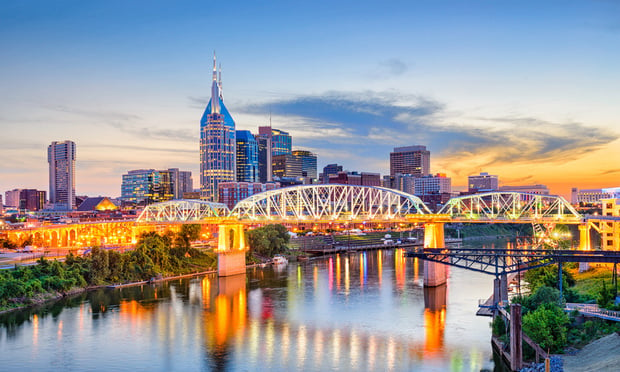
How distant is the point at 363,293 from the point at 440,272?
9940 millimetres

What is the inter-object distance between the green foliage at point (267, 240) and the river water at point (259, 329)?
25804mm

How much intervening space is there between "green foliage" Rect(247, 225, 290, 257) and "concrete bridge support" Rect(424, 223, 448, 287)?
1311 inches

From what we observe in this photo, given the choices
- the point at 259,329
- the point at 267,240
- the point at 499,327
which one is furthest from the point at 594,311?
the point at 267,240

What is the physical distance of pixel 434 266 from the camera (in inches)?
2594

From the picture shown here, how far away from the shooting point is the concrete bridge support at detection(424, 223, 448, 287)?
2601 inches

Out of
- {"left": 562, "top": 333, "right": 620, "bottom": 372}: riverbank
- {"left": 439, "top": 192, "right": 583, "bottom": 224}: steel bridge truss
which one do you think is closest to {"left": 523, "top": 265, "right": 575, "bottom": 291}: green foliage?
{"left": 562, "top": 333, "right": 620, "bottom": 372}: riverbank

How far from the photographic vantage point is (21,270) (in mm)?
63906

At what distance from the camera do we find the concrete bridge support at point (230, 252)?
267 ft

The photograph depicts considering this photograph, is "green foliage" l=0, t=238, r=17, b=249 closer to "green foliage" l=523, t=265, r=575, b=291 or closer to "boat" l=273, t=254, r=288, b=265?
"boat" l=273, t=254, r=288, b=265

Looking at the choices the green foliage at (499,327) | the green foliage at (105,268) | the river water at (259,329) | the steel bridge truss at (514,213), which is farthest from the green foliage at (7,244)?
the green foliage at (499,327)

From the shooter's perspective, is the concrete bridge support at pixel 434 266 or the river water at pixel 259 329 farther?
the concrete bridge support at pixel 434 266

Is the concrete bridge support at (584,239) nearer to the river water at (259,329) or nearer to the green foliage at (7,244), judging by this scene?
the river water at (259,329)

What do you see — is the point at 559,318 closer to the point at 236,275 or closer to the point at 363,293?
the point at 363,293

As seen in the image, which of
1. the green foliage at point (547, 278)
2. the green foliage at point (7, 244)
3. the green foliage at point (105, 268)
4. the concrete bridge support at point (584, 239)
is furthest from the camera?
the green foliage at point (7, 244)
